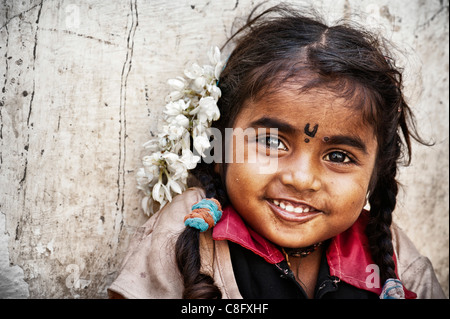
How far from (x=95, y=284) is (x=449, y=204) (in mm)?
1983

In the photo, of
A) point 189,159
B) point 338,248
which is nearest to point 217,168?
point 189,159

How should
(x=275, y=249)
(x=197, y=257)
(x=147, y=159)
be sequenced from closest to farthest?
(x=197, y=257) → (x=275, y=249) → (x=147, y=159)

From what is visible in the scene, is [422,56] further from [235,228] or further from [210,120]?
[235,228]

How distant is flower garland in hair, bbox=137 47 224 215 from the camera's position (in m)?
1.83

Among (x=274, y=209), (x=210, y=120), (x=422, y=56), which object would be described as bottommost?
(x=274, y=209)

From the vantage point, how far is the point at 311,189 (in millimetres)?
1628

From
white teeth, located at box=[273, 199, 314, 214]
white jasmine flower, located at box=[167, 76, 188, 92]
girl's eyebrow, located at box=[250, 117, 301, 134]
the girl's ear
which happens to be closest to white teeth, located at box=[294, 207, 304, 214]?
white teeth, located at box=[273, 199, 314, 214]

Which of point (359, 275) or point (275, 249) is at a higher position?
point (275, 249)

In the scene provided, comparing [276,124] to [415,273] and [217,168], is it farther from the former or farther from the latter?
[415,273]

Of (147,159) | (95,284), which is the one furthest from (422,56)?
(95,284)

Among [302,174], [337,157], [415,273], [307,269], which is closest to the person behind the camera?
[302,174]

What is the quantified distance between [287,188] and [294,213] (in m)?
0.10

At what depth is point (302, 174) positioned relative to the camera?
1.60 m

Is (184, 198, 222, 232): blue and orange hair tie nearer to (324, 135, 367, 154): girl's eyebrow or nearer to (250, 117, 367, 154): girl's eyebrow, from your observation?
(250, 117, 367, 154): girl's eyebrow
